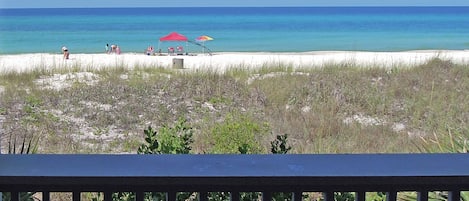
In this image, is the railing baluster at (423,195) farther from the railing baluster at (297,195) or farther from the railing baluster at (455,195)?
the railing baluster at (297,195)

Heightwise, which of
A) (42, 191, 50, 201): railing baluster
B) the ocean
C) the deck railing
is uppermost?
the ocean

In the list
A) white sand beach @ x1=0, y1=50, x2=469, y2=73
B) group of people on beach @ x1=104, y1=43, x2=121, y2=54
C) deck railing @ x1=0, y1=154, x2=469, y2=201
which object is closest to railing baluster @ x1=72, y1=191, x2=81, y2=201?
deck railing @ x1=0, y1=154, x2=469, y2=201

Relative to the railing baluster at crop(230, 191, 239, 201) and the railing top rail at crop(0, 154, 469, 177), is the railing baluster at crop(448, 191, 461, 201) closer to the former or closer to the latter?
the railing top rail at crop(0, 154, 469, 177)

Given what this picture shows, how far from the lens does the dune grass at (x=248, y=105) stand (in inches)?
271

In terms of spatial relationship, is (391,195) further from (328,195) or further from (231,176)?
(231,176)

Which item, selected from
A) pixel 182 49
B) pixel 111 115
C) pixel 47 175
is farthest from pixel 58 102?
pixel 182 49

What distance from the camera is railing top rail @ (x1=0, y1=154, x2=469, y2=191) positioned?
1.18m

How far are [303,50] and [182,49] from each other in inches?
141

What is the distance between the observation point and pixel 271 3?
124 ft

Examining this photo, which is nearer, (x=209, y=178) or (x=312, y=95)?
(x=209, y=178)

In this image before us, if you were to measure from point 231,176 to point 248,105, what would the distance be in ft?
23.2

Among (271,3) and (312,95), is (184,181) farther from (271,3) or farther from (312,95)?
(271,3)

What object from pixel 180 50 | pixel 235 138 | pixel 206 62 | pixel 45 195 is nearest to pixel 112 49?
pixel 180 50

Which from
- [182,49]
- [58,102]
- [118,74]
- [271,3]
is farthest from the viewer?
[271,3]
